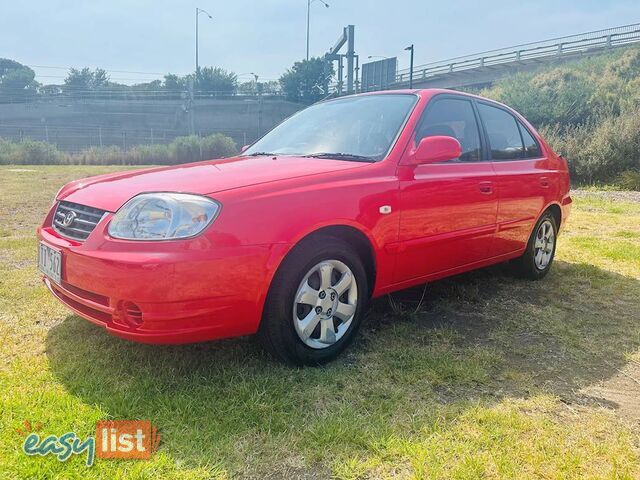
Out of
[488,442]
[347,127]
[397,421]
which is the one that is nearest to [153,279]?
[397,421]

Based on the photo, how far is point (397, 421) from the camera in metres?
2.16

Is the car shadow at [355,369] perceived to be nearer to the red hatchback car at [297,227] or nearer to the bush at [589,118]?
the red hatchback car at [297,227]

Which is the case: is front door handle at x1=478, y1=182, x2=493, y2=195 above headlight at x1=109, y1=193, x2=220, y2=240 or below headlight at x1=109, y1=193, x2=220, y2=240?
above

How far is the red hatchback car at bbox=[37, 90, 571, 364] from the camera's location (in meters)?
2.19

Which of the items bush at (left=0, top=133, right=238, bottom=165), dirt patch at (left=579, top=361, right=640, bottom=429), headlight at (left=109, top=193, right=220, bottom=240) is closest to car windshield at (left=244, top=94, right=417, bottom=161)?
headlight at (left=109, top=193, right=220, bottom=240)

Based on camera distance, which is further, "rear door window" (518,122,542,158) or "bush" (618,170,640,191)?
"bush" (618,170,640,191)

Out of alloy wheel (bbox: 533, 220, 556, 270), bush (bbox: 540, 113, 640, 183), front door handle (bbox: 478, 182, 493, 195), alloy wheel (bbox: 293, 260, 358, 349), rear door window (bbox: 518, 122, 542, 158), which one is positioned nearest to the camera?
alloy wheel (bbox: 293, 260, 358, 349)

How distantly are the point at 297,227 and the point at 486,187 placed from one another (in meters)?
1.78

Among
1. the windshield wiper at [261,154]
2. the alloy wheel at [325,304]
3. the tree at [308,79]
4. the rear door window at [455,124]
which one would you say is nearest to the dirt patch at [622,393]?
the alloy wheel at [325,304]

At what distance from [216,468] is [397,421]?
2.61ft

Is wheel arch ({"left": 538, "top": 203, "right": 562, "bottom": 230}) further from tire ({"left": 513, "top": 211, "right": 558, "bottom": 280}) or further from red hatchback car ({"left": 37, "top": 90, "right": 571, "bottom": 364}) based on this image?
red hatchback car ({"left": 37, "top": 90, "right": 571, "bottom": 364})

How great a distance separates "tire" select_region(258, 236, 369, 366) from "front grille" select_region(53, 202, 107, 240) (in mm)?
946

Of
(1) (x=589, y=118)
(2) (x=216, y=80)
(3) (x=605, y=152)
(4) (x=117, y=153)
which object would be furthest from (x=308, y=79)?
(3) (x=605, y=152)

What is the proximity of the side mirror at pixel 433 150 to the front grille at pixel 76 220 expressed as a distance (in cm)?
180
